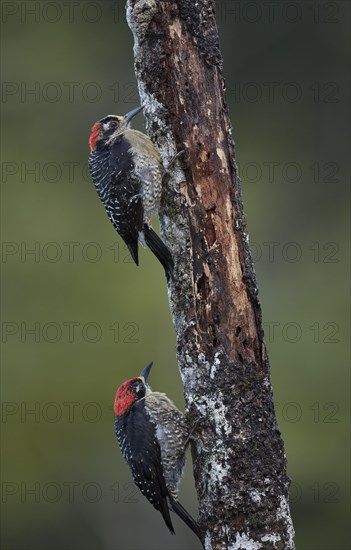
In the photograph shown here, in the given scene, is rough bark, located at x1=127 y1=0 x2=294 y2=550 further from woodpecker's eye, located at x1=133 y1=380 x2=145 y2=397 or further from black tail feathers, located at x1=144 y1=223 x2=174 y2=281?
woodpecker's eye, located at x1=133 y1=380 x2=145 y2=397

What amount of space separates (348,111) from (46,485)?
682 cm

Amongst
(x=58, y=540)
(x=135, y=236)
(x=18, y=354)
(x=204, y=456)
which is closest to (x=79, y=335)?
(x=18, y=354)

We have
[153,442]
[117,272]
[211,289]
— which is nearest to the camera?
[211,289]

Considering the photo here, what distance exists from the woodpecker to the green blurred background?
6.50 metres

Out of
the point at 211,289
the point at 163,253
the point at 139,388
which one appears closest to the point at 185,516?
the point at 139,388

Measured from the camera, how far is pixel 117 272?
1309 cm

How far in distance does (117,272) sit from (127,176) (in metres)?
7.41

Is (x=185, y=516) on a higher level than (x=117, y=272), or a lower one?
lower

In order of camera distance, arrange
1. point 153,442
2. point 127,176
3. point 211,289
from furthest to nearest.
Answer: point 127,176 → point 153,442 → point 211,289

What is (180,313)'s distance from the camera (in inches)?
195

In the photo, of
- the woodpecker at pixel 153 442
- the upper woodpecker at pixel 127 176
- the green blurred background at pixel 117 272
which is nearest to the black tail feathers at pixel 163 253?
the upper woodpecker at pixel 127 176

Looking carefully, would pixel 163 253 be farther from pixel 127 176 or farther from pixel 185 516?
pixel 185 516

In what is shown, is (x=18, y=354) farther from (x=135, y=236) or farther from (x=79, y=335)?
(x=135, y=236)

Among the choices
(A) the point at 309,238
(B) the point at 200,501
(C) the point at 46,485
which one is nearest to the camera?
(B) the point at 200,501
